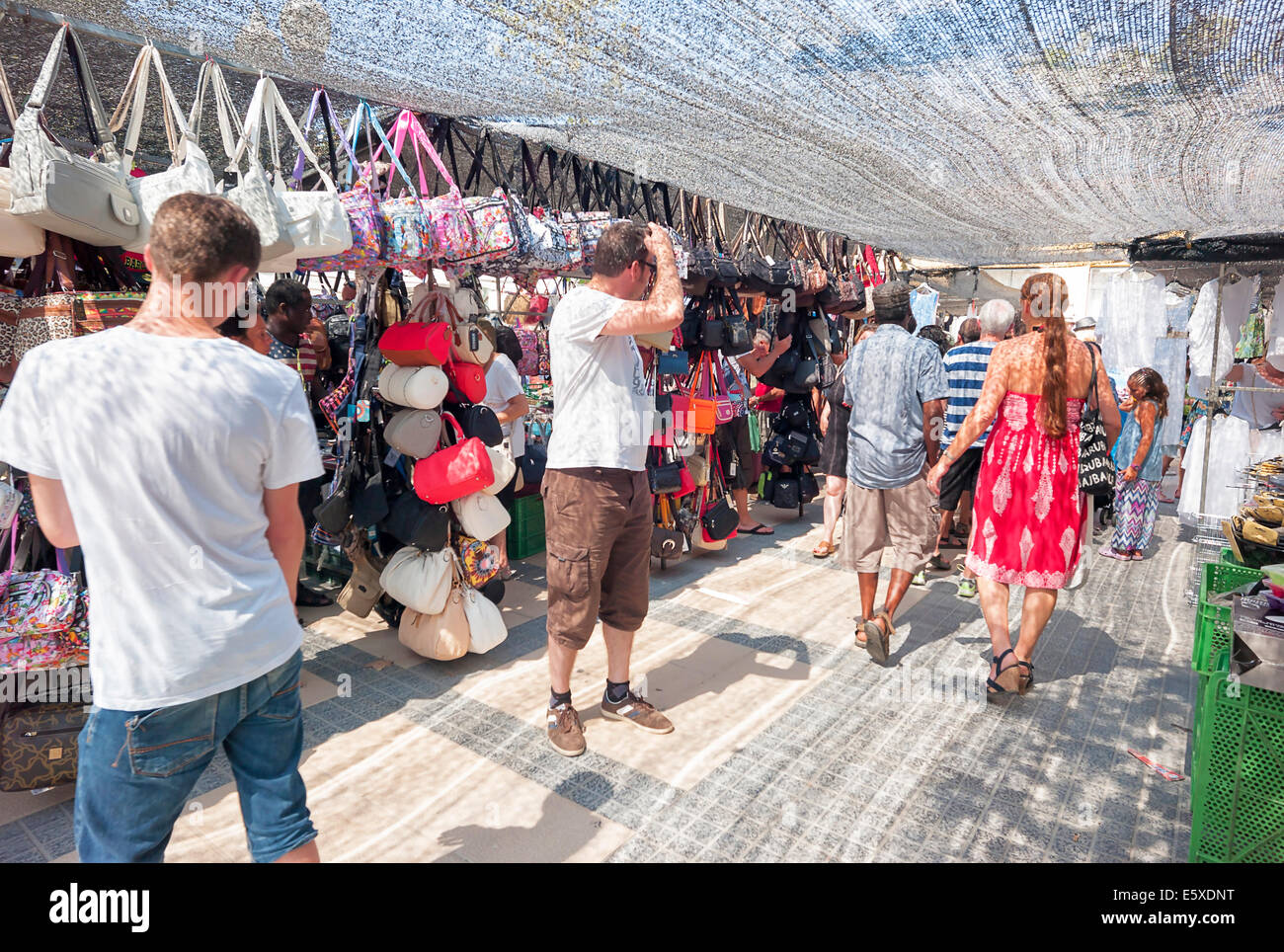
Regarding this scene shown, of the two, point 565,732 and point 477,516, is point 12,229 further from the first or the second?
point 565,732

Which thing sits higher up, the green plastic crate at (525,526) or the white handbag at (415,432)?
the white handbag at (415,432)

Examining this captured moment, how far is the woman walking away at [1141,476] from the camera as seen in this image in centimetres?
529

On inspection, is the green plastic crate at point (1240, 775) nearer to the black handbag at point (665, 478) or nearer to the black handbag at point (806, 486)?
the black handbag at point (665, 478)

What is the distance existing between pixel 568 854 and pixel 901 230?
5586 millimetres

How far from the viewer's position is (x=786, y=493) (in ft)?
20.4

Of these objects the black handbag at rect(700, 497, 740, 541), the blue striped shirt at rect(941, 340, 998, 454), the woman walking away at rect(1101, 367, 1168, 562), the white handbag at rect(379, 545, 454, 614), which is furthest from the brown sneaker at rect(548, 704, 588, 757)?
the woman walking away at rect(1101, 367, 1168, 562)

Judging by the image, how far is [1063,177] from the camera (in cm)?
370

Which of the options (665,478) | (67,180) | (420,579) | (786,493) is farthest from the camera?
(786,493)

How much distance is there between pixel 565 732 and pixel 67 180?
7.36ft

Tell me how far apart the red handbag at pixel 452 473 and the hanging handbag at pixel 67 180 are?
1.34 metres

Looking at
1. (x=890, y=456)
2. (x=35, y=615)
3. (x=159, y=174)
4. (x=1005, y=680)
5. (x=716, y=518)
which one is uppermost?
(x=159, y=174)

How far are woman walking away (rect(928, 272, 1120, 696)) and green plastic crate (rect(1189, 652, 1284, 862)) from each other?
107 centimetres

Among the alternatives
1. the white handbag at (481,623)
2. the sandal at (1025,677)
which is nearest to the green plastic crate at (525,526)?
the white handbag at (481,623)

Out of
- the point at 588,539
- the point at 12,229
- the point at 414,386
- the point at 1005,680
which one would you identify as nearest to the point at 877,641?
the point at 1005,680
